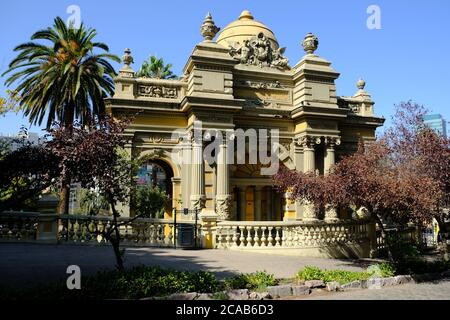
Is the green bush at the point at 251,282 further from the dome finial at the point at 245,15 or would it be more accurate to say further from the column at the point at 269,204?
the dome finial at the point at 245,15

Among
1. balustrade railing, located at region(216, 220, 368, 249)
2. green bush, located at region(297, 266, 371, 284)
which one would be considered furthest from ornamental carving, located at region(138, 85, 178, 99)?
green bush, located at region(297, 266, 371, 284)

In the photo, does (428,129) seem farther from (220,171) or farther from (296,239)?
(220,171)

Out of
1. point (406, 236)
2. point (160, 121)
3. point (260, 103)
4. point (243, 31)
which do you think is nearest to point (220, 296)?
point (406, 236)

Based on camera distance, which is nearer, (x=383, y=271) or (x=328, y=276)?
(x=328, y=276)

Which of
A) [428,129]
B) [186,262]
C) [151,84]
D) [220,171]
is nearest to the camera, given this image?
[186,262]

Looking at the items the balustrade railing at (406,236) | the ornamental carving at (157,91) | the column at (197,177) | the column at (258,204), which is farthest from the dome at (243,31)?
the balustrade railing at (406,236)

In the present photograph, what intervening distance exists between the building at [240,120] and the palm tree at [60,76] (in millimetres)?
3017

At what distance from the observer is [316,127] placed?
953 inches

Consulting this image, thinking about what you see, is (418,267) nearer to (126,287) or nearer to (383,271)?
(383,271)

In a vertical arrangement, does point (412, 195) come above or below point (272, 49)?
below

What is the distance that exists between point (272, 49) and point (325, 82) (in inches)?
156

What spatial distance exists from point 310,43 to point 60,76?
15439 mm

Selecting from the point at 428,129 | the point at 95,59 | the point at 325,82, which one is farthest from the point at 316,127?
the point at 95,59

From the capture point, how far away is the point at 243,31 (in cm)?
2680
